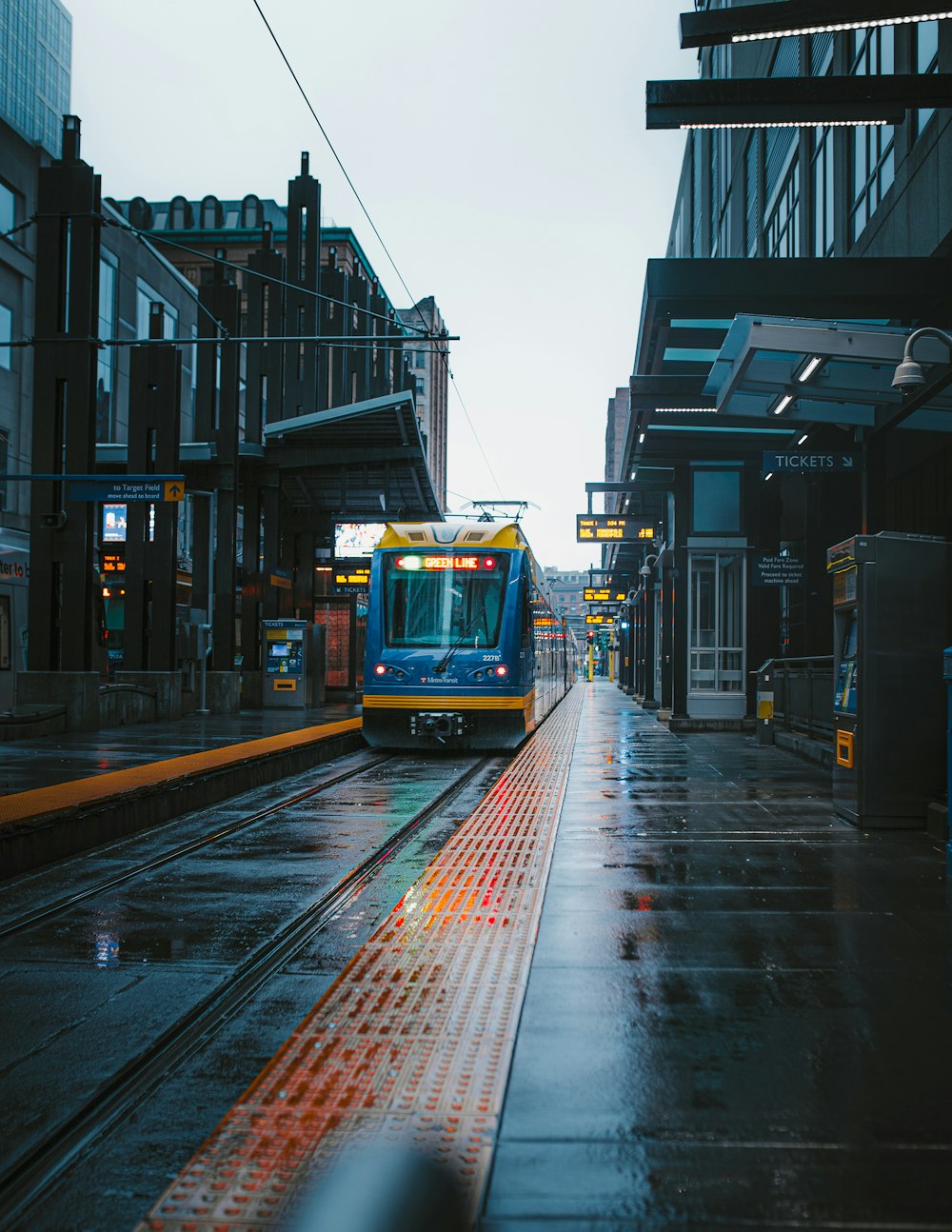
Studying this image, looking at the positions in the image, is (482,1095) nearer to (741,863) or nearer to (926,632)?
(741,863)

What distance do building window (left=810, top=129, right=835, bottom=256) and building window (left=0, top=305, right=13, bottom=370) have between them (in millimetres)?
27322

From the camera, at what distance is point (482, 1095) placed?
365 cm

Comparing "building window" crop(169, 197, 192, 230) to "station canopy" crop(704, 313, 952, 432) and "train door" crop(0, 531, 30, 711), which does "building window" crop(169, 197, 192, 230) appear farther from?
"station canopy" crop(704, 313, 952, 432)

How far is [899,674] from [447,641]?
841cm

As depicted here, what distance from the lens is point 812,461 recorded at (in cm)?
1457

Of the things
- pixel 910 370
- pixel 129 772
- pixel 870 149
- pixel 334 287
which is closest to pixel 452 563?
pixel 129 772

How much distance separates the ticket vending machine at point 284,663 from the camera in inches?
1125

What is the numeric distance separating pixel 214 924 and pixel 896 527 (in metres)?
15.3

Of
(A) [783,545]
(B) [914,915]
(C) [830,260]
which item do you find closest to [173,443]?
(A) [783,545]

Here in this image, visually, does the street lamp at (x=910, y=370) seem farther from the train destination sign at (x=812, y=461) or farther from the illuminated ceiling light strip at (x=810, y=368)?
the train destination sign at (x=812, y=461)

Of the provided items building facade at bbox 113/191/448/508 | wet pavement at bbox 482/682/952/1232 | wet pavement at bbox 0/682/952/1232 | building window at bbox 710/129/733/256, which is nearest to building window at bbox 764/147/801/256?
building window at bbox 710/129/733/256

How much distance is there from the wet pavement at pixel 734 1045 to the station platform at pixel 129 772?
3.98 metres

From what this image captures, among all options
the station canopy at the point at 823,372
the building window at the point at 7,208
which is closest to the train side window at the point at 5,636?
the station canopy at the point at 823,372

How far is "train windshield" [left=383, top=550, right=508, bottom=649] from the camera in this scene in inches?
645
